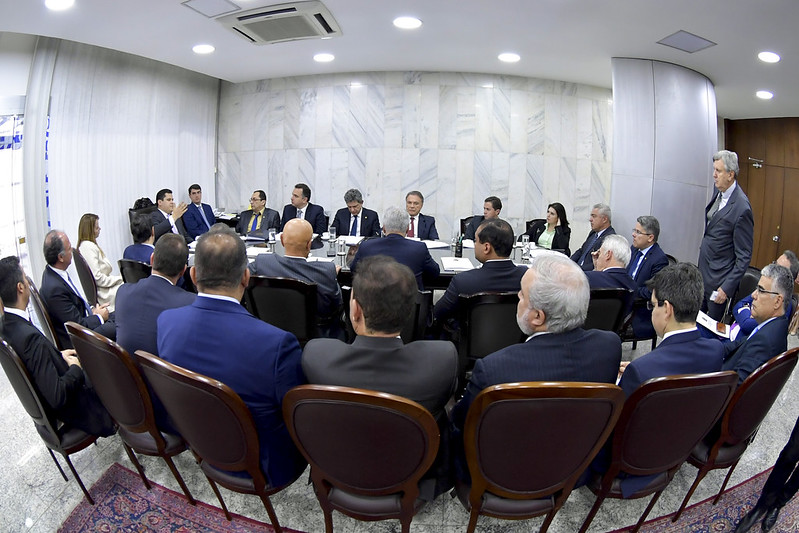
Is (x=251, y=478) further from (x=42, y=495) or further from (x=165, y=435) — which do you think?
(x=42, y=495)

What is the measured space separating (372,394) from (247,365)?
52 centimetres

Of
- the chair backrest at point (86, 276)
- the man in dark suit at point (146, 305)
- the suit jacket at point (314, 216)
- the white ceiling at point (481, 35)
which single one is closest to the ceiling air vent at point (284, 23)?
the white ceiling at point (481, 35)

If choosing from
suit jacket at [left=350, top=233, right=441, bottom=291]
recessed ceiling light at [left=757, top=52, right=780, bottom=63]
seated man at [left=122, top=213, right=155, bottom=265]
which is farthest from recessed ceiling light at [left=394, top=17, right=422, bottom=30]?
recessed ceiling light at [left=757, top=52, right=780, bottom=63]

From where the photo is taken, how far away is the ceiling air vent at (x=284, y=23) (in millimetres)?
4098

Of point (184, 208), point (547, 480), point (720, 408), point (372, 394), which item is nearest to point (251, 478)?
point (372, 394)

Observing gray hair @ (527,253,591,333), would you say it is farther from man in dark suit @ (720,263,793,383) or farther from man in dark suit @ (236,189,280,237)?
man in dark suit @ (236,189,280,237)

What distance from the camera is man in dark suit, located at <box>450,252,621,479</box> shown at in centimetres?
149

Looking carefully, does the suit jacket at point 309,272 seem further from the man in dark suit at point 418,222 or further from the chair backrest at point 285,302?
the man in dark suit at point 418,222

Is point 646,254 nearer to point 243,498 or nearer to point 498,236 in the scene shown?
point 498,236

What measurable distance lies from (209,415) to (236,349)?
212 millimetres

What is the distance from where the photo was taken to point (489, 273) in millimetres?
2633

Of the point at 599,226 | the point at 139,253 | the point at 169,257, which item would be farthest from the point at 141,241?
the point at 599,226

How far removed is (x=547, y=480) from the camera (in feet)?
4.80

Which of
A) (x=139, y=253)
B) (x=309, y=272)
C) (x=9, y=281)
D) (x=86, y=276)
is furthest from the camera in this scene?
(x=86, y=276)
